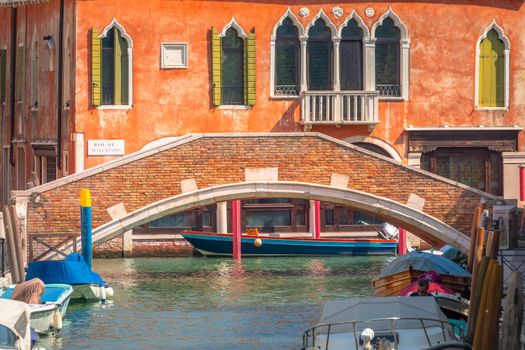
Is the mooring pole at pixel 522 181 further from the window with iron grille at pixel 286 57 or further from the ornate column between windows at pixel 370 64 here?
the window with iron grille at pixel 286 57

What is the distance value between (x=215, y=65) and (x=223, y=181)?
156 inches

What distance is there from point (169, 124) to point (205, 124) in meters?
0.56

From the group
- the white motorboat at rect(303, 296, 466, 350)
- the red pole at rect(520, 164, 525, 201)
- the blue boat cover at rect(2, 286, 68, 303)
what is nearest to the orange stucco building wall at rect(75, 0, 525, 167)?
the red pole at rect(520, 164, 525, 201)

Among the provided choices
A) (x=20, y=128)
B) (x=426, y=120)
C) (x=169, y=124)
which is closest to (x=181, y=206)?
(x=169, y=124)

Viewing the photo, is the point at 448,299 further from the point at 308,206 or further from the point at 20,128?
the point at 20,128

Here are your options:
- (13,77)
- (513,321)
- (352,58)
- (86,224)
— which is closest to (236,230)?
(352,58)

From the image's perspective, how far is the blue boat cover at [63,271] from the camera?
75.8 feet

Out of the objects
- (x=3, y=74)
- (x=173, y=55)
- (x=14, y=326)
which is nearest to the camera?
(x=14, y=326)

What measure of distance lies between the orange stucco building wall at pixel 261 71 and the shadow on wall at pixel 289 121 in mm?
15

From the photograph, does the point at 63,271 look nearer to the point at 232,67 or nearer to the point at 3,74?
the point at 232,67

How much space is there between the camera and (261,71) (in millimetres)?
28891

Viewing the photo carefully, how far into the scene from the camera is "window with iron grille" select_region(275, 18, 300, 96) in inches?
1145

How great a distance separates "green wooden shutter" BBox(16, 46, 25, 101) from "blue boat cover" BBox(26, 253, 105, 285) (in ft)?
29.2

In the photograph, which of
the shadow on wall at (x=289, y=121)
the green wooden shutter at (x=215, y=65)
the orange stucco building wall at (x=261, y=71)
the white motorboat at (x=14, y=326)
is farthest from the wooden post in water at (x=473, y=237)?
the white motorboat at (x=14, y=326)
